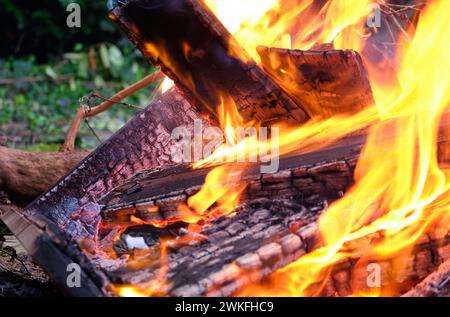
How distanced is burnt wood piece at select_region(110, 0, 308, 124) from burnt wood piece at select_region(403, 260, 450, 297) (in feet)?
3.15

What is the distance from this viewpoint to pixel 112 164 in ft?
10.0

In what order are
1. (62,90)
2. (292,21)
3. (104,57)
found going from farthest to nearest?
(104,57) → (62,90) → (292,21)

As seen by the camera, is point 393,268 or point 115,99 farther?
point 115,99

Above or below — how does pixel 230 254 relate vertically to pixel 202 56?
below

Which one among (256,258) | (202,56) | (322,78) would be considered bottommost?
(256,258)

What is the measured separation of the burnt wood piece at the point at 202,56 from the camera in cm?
267

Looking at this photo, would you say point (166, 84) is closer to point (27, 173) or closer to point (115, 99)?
point (115, 99)

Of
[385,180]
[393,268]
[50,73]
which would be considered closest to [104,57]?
[50,73]

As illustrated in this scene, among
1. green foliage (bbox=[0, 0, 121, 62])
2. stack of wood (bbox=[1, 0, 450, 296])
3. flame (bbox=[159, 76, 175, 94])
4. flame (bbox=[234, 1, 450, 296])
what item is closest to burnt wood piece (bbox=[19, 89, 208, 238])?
stack of wood (bbox=[1, 0, 450, 296])

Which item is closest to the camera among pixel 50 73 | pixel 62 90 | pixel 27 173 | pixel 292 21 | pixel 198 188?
pixel 198 188

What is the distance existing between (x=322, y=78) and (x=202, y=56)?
526 mm

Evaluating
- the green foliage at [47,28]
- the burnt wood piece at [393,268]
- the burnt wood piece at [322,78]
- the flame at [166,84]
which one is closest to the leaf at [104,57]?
the green foliage at [47,28]

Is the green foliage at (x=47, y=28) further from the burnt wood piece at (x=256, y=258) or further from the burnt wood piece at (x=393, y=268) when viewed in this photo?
the burnt wood piece at (x=393, y=268)

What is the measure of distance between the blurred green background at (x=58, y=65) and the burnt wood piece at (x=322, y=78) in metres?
3.51
